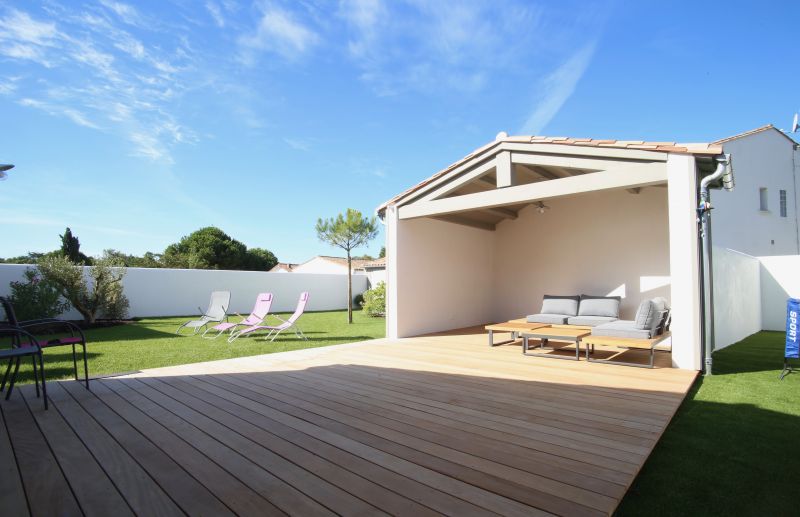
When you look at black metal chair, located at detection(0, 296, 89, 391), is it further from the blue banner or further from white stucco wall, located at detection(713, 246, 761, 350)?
white stucco wall, located at detection(713, 246, 761, 350)

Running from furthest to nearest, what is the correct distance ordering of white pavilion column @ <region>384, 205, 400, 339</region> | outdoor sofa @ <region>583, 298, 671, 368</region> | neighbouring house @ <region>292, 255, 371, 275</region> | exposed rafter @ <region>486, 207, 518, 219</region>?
neighbouring house @ <region>292, 255, 371, 275</region>
exposed rafter @ <region>486, 207, 518, 219</region>
white pavilion column @ <region>384, 205, 400, 339</region>
outdoor sofa @ <region>583, 298, 671, 368</region>

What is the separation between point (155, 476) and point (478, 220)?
9.51 m

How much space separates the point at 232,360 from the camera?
6.15m

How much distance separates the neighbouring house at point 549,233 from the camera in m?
5.30

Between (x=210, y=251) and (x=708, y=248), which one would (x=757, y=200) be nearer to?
(x=708, y=248)

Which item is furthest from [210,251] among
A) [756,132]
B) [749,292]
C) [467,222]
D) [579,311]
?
[756,132]

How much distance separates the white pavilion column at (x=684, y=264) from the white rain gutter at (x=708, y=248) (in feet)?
0.39

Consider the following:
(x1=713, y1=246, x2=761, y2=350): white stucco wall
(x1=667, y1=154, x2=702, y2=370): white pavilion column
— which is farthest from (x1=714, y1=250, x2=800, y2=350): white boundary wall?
(x1=667, y1=154, x2=702, y2=370): white pavilion column

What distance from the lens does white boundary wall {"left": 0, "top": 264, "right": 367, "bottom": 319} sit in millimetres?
15352

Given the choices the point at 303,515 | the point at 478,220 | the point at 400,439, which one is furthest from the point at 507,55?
the point at 303,515

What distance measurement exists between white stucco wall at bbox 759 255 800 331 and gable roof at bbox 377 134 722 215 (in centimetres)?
735

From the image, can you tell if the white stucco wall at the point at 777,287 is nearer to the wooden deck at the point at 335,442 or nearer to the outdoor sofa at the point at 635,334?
the outdoor sofa at the point at 635,334

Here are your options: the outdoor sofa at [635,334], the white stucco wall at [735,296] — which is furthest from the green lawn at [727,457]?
the white stucco wall at [735,296]

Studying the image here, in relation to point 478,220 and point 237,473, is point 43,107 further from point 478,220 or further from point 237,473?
point 237,473
